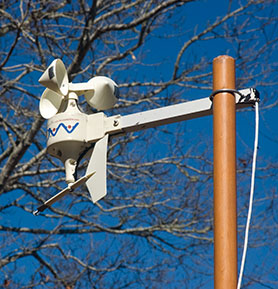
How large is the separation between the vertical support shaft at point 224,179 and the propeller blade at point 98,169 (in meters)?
0.63

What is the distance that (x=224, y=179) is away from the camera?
299cm

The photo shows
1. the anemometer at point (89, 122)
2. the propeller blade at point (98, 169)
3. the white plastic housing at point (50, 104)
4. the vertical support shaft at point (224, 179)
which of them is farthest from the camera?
the white plastic housing at point (50, 104)

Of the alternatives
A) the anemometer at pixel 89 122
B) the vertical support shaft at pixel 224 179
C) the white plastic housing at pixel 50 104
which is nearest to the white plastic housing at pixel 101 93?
the anemometer at pixel 89 122

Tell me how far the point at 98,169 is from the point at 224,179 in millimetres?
783

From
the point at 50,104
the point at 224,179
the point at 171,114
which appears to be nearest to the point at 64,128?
the point at 50,104

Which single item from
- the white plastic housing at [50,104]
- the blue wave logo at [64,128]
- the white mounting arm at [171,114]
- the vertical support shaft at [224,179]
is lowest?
the vertical support shaft at [224,179]

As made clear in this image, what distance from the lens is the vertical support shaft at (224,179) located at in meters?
2.87

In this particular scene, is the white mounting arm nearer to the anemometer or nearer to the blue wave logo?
the anemometer

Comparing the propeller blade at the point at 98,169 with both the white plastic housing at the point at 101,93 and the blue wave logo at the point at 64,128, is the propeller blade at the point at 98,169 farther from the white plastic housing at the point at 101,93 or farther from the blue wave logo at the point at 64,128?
the white plastic housing at the point at 101,93

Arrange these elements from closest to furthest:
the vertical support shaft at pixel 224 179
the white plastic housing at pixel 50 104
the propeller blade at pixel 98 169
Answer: the vertical support shaft at pixel 224 179
the propeller blade at pixel 98 169
the white plastic housing at pixel 50 104

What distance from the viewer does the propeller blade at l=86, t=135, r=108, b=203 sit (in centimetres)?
352

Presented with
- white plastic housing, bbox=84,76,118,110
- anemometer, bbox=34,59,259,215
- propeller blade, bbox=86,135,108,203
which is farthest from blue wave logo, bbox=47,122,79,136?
white plastic housing, bbox=84,76,118,110

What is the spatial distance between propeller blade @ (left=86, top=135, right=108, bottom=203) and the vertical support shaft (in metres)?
0.63

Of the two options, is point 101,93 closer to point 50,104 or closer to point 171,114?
point 50,104
